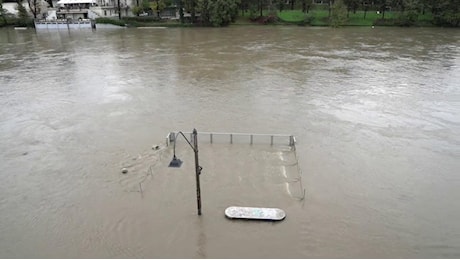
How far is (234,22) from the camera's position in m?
47.9

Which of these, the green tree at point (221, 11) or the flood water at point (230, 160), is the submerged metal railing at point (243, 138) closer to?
the flood water at point (230, 160)

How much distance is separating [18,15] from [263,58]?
39785 mm

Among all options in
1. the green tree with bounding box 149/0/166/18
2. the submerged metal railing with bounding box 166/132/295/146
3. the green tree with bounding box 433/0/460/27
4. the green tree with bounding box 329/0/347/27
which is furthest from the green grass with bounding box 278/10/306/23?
the submerged metal railing with bounding box 166/132/295/146

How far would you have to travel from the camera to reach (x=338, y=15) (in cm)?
4334

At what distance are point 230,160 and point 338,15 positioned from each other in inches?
1445

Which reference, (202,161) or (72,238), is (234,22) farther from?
(72,238)

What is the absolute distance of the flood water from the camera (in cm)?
851

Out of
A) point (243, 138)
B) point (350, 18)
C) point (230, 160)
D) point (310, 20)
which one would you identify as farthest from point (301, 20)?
point (230, 160)

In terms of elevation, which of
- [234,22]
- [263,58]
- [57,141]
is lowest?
[57,141]

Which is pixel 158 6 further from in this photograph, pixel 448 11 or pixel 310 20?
pixel 448 11

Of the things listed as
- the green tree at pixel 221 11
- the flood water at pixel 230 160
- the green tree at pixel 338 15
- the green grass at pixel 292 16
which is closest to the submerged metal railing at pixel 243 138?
the flood water at pixel 230 160

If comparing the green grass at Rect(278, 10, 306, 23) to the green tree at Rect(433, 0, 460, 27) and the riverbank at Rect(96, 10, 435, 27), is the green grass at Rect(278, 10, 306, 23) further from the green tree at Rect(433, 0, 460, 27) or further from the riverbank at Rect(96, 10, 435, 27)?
the green tree at Rect(433, 0, 460, 27)

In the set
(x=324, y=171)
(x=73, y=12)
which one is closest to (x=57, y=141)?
(x=324, y=171)

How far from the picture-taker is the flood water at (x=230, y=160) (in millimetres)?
8508
